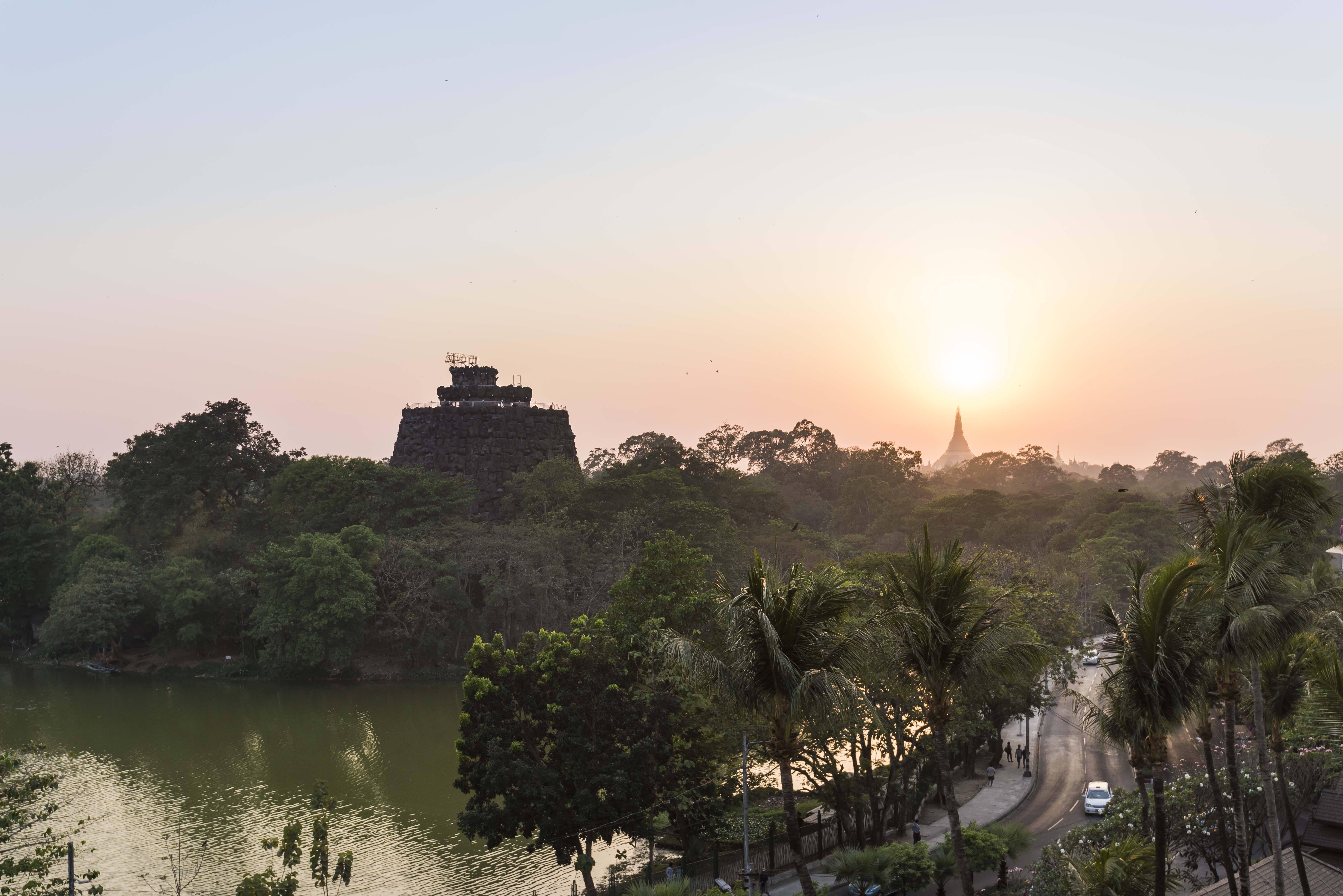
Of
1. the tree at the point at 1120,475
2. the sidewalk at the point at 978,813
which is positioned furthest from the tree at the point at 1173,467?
the sidewalk at the point at 978,813

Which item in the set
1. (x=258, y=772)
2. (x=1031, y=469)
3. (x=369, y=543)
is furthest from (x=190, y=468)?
(x=1031, y=469)

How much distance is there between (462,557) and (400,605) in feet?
13.2

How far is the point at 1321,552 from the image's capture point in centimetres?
1753

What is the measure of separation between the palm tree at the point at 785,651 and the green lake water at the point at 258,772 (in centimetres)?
1358

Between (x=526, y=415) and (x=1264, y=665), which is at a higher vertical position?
(x=526, y=415)

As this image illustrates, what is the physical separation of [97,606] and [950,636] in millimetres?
51020

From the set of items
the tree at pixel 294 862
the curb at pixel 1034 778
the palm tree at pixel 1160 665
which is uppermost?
the palm tree at pixel 1160 665

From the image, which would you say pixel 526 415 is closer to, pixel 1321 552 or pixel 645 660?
pixel 645 660

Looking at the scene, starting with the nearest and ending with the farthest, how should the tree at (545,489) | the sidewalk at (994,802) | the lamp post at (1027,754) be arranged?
1. the sidewalk at (994,802)
2. the lamp post at (1027,754)
3. the tree at (545,489)

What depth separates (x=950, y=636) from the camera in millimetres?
12742

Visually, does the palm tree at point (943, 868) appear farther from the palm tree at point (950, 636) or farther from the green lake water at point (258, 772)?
the green lake water at point (258, 772)

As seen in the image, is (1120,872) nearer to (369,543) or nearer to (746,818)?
(746,818)

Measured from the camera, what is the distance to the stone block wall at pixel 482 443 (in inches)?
2822

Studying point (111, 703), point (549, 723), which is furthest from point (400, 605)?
point (549, 723)
